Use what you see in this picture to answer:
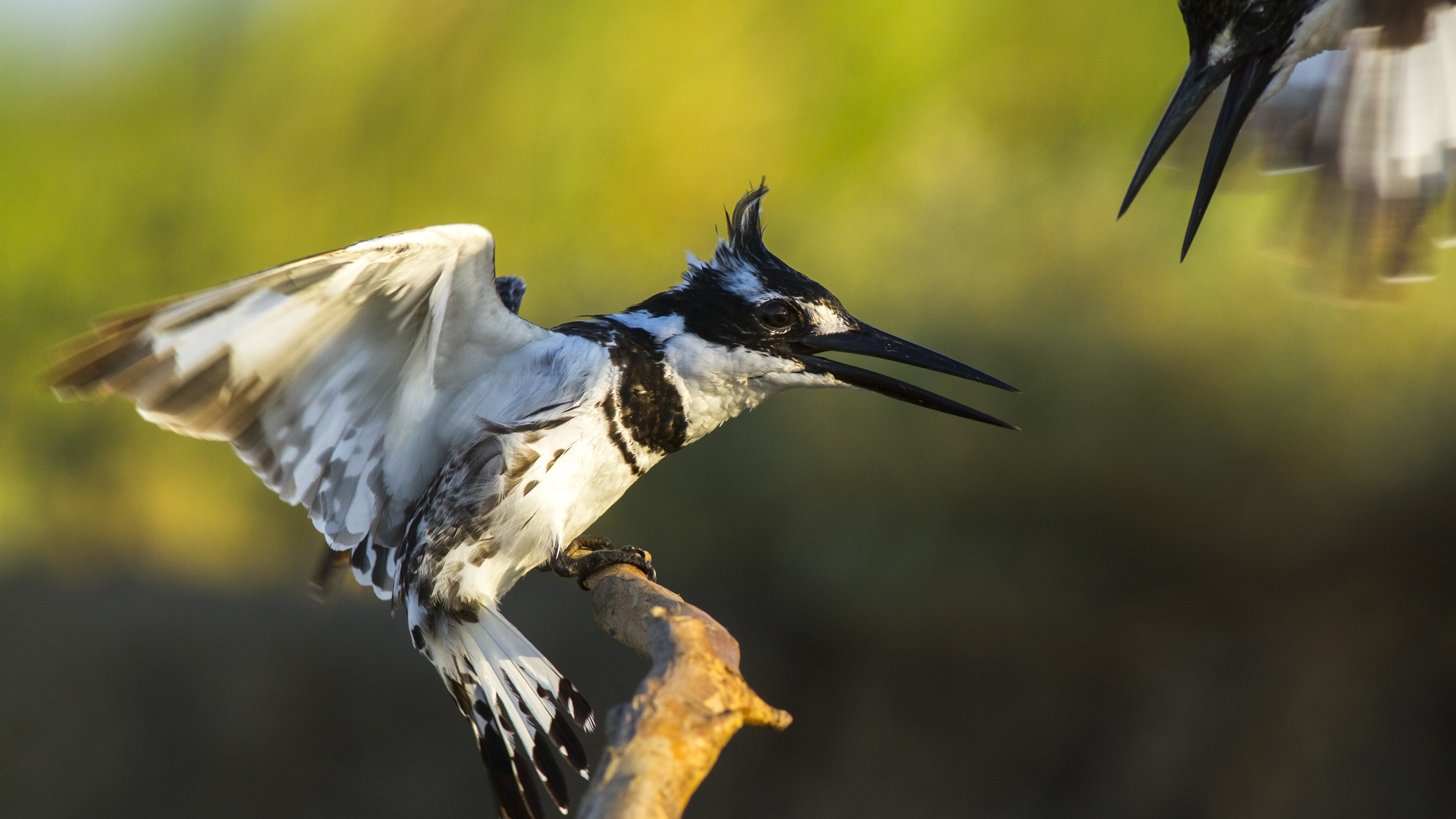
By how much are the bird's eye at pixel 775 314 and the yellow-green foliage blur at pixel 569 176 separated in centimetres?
168

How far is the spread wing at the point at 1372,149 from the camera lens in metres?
1.93

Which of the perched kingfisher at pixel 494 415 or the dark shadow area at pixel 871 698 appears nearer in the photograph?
the perched kingfisher at pixel 494 415

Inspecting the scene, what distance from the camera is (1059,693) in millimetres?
2951

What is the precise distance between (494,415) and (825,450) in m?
1.81

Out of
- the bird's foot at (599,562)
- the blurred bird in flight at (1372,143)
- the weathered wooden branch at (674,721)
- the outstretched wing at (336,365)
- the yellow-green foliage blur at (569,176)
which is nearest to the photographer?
the weathered wooden branch at (674,721)

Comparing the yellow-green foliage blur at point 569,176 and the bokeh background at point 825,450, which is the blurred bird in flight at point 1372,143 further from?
the yellow-green foliage blur at point 569,176

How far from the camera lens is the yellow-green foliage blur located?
132 inches

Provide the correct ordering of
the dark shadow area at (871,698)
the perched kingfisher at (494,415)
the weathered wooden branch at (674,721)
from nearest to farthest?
the weathered wooden branch at (674,721)
the perched kingfisher at (494,415)
the dark shadow area at (871,698)

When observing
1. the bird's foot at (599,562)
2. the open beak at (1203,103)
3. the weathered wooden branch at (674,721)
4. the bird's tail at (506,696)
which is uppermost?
the open beak at (1203,103)

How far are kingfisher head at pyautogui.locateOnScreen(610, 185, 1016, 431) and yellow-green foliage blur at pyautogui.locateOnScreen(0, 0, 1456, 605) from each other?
1.66 metres

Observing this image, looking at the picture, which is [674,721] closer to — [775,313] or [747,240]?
[775,313]

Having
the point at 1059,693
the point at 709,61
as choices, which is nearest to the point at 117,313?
the point at 1059,693

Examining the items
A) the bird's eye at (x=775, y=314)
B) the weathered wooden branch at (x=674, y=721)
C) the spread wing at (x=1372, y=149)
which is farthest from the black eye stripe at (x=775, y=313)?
the spread wing at (x=1372, y=149)

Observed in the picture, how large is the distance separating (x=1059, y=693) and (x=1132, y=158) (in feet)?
5.37
